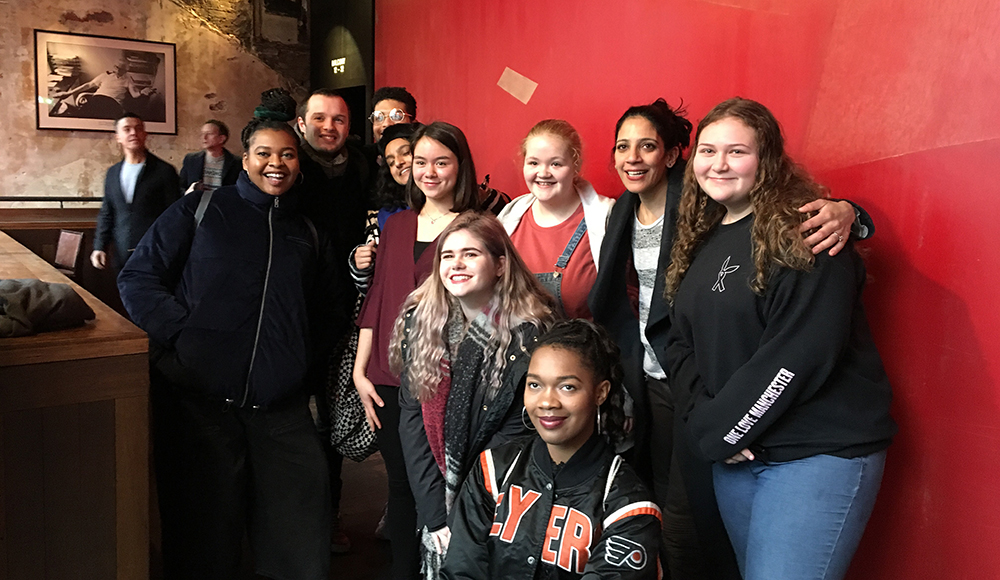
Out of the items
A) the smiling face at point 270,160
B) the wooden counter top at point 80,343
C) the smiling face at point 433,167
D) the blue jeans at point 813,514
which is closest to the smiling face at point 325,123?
the smiling face at point 270,160

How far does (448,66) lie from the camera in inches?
160

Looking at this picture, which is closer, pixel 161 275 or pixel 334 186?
pixel 161 275

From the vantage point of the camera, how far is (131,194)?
15.9ft

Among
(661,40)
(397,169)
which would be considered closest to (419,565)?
(397,169)

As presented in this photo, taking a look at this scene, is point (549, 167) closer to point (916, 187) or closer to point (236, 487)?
point (916, 187)

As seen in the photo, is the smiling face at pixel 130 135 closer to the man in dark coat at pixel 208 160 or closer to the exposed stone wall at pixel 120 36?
the man in dark coat at pixel 208 160

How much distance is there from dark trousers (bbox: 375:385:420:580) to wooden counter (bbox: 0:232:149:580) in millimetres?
649

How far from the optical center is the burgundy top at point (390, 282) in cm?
223

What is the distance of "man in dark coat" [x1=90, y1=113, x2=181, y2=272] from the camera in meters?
4.86

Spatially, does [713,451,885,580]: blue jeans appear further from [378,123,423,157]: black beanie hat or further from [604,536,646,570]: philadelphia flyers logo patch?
[378,123,423,157]: black beanie hat

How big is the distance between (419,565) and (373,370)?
592 millimetres

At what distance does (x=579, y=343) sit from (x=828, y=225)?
557mm

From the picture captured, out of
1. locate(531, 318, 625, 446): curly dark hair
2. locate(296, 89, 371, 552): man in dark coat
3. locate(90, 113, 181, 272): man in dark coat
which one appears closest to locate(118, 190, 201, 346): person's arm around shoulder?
locate(296, 89, 371, 552): man in dark coat

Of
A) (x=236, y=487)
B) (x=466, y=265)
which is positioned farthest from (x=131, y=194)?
(x=466, y=265)
